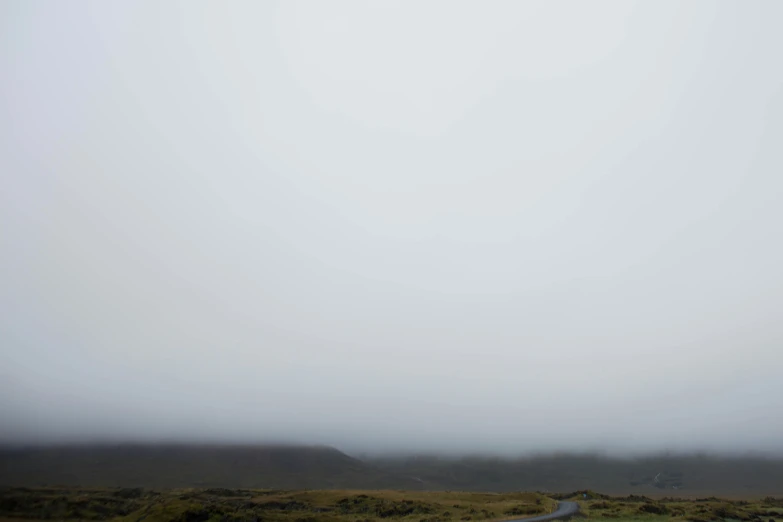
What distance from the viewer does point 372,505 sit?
10019 centimetres

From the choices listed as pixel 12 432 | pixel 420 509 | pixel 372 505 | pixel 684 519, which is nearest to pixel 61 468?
pixel 12 432

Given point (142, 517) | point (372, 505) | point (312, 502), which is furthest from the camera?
point (312, 502)

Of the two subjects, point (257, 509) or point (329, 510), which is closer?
point (257, 509)

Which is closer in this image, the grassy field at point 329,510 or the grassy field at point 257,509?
the grassy field at point 257,509

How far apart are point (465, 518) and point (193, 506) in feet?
143

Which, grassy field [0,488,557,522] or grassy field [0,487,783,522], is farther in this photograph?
grassy field [0,487,783,522]

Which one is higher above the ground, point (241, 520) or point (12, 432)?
point (12, 432)

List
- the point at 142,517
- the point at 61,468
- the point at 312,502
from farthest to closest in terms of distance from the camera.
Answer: the point at 61,468, the point at 312,502, the point at 142,517

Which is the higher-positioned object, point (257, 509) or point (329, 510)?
point (257, 509)

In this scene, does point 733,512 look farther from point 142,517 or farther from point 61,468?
point 61,468

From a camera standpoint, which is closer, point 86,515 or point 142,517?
point 142,517

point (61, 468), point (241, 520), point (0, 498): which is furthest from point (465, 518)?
point (61, 468)

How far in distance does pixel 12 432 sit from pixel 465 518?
113 metres

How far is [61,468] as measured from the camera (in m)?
184
